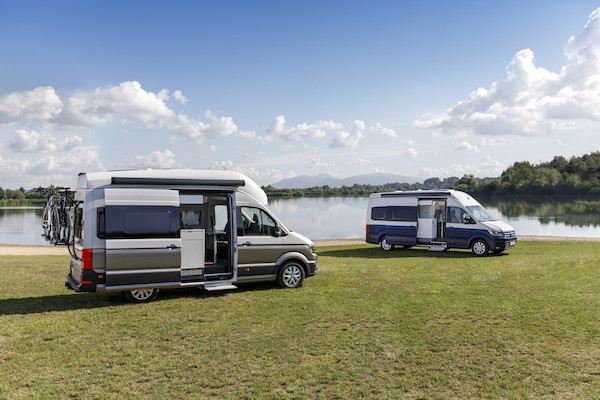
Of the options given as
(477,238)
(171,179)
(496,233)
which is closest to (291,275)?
(171,179)

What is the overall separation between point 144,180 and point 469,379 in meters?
6.95

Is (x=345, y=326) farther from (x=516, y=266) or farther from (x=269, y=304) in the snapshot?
(x=516, y=266)

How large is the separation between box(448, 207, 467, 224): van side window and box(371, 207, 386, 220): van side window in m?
3.01

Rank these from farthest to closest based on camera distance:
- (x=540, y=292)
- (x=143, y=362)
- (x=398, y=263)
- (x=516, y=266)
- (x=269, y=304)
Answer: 1. (x=398, y=263)
2. (x=516, y=266)
3. (x=540, y=292)
4. (x=269, y=304)
5. (x=143, y=362)

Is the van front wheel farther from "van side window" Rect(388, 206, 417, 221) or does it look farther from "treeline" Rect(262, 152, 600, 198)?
"treeline" Rect(262, 152, 600, 198)

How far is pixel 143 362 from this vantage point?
596 centimetres

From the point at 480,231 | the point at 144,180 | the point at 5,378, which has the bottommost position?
the point at 5,378

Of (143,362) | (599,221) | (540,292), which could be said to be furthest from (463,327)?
(599,221)

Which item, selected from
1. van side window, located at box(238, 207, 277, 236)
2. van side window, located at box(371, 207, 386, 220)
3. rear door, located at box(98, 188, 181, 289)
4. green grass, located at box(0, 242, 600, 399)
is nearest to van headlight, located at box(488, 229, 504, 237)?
van side window, located at box(371, 207, 386, 220)

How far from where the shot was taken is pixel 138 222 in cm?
902

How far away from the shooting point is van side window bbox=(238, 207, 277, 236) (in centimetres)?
1031

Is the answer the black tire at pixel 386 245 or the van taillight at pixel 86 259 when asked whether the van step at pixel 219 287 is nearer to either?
the van taillight at pixel 86 259

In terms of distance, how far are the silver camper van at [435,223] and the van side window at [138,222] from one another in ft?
40.7

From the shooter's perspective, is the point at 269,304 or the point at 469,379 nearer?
the point at 469,379
